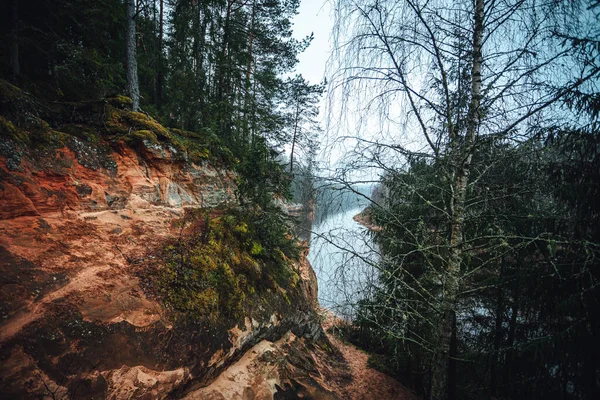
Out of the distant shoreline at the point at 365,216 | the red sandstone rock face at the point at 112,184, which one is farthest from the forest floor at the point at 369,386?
the red sandstone rock face at the point at 112,184

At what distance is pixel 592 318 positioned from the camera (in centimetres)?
269

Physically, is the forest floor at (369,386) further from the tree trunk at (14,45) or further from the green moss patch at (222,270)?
the tree trunk at (14,45)

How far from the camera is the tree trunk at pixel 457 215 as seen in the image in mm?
2637

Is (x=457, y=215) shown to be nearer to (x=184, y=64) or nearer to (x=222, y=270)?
(x=222, y=270)

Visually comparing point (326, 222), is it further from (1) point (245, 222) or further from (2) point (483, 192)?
(1) point (245, 222)

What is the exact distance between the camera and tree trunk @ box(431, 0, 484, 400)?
264 centimetres

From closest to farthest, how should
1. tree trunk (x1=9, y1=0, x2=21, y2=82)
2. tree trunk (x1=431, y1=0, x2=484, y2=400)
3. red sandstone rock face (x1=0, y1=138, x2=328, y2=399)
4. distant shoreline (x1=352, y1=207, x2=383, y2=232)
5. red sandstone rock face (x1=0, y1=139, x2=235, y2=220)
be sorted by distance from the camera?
1. red sandstone rock face (x1=0, y1=138, x2=328, y2=399)
2. tree trunk (x1=431, y1=0, x2=484, y2=400)
3. distant shoreline (x1=352, y1=207, x2=383, y2=232)
4. red sandstone rock face (x1=0, y1=139, x2=235, y2=220)
5. tree trunk (x1=9, y1=0, x2=21, y2=82)

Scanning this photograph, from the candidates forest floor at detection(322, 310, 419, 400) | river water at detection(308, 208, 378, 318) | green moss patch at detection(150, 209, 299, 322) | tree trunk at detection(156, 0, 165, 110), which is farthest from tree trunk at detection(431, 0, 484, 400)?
tree trunk at detection(156, 0, 165, 110)

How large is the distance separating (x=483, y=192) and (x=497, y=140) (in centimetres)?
74

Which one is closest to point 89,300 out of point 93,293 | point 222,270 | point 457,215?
point 93,293

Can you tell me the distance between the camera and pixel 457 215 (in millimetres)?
2787

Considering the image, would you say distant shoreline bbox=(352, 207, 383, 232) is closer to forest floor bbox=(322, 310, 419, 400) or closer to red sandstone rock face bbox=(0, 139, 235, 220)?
forest floor bbox=(322, 310, 419, 400)

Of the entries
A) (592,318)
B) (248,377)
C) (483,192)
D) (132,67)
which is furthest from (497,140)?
(132,67)

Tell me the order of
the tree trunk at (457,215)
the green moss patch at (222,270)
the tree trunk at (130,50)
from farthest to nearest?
the tree trunk at (130,50) < the green moss patch at (222,270) < the tree trunk at (457,215)
